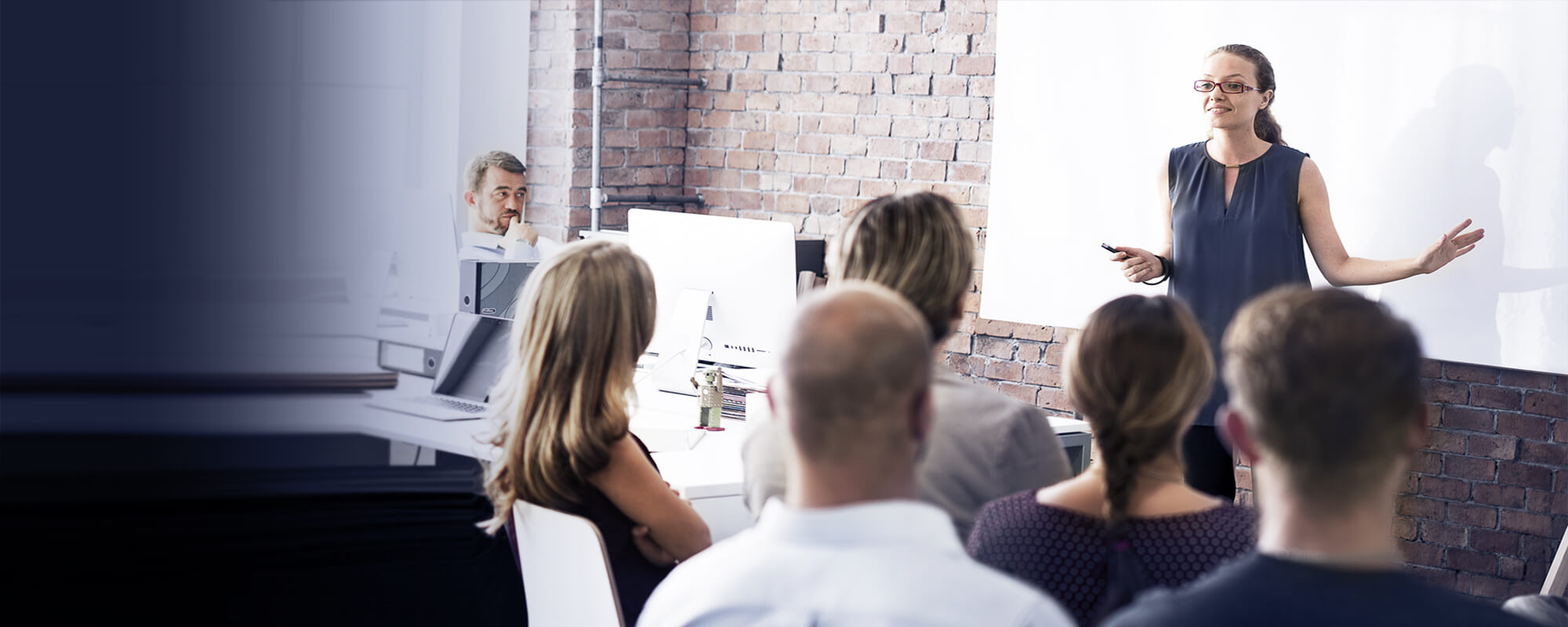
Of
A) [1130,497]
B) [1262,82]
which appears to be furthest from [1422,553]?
[1130,497]

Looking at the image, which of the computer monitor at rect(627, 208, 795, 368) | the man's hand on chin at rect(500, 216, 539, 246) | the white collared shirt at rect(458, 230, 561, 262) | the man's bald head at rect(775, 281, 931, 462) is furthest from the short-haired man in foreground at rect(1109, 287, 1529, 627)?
the man's hand on chin at rect(500, 216, 539, 246)

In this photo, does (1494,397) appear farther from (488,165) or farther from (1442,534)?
(488,165)

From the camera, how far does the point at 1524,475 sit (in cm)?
325

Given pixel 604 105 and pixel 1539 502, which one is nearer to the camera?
pixel 1539 502

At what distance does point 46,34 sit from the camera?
7.86 ft

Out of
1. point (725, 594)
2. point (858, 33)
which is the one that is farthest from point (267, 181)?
point (858, 33)

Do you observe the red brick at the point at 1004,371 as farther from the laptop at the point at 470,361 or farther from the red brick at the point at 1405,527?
the laptop at the point at 470,361

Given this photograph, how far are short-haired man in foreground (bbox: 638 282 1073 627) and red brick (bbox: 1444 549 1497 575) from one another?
9.29 feet

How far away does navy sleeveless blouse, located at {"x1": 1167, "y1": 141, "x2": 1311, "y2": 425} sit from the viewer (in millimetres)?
2971

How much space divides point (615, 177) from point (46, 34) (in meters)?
2.47

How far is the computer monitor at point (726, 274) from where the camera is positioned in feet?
9.26

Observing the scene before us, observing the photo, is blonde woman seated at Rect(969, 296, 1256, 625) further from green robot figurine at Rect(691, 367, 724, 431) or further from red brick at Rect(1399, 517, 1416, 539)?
red brick at Rect(1399, 517, 1416, 539)

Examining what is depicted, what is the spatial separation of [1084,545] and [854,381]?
52cm
